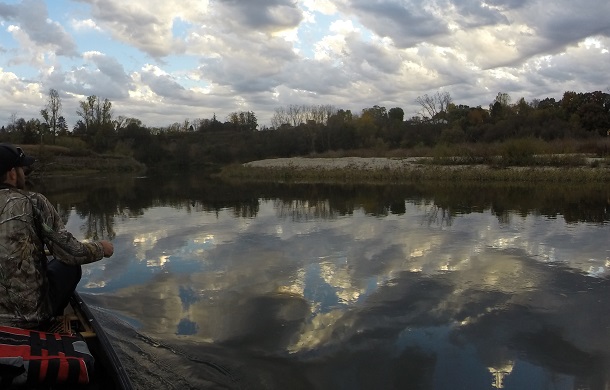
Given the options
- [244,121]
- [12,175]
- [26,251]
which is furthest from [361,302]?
[244,121]

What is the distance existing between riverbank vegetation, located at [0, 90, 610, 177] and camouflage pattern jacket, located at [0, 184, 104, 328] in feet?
112

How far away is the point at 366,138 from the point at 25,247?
71.6 meters

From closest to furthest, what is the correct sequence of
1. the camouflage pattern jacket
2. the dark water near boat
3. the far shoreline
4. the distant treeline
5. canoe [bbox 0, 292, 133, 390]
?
canoe [bbox 0, 292, 133, 390]
the camouflage pattern jacket
the dark water near boat
the far shoreline
the distant treeline

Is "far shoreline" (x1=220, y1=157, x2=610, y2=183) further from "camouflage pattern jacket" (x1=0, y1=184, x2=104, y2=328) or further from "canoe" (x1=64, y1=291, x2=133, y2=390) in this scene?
"camouflage pattern jacket" (x1=0, y1=184, x2=104, y2=328)

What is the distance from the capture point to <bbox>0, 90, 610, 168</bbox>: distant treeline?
55656mm

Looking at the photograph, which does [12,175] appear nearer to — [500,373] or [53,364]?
[53,364]

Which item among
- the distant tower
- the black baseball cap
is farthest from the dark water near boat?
the black baseball cap

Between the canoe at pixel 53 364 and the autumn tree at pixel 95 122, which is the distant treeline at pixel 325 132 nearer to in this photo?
the autumn tree at pixel 95 122

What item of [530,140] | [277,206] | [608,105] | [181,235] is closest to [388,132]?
[608,105]

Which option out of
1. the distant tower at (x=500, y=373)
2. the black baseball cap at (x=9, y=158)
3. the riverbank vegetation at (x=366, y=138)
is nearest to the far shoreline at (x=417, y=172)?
the riverbank vegetation at (x=366, y=138)

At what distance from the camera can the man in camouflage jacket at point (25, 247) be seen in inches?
148

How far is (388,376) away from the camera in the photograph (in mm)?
5414

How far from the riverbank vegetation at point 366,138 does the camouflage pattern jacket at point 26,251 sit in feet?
112

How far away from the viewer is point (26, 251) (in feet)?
12.6
